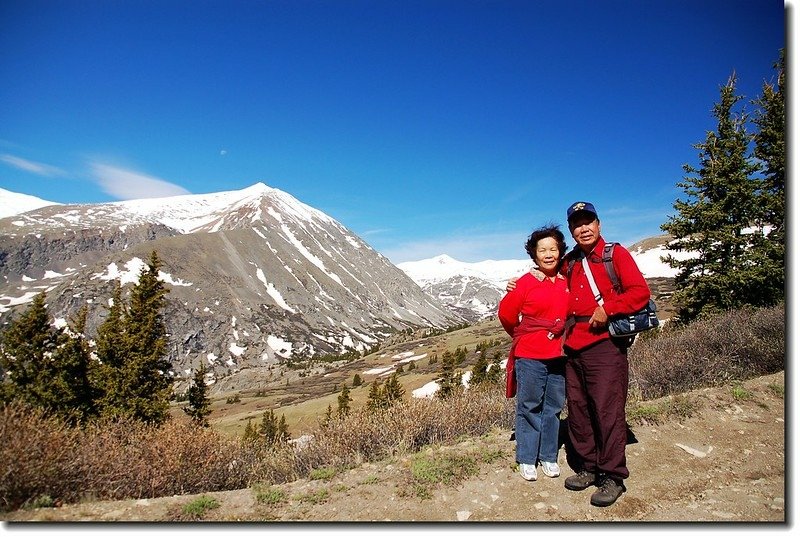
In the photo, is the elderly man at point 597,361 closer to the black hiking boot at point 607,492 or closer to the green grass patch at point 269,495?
the black hiking boot at point 607,492

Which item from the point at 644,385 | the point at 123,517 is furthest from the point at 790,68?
the point at 123,517

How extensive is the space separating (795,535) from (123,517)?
7.52 meters

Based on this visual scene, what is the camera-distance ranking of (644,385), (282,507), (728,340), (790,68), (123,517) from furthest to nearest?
(728,340)
(644,385)
(790,68)
(282,507)
(123,517)

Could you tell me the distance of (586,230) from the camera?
207 inches

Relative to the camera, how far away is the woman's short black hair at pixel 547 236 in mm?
5543

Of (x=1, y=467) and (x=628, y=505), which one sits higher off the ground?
(x=1, y=467)

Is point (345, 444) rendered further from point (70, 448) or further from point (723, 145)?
point (723, 145)

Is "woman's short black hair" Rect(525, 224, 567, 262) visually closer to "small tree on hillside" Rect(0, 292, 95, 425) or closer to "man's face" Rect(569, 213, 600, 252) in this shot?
"man's face" Rect(569, 213, 600, 252)

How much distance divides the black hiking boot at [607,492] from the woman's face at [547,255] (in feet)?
8.67

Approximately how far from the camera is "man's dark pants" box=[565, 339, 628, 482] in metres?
4.94

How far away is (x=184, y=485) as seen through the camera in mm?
6047

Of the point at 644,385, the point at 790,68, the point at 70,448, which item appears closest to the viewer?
the point at 70,448

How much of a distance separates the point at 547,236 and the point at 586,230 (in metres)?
0.50

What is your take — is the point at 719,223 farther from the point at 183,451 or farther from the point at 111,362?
the point at 111,362
